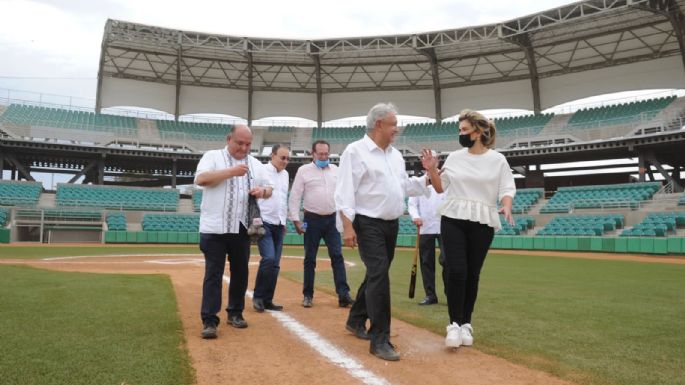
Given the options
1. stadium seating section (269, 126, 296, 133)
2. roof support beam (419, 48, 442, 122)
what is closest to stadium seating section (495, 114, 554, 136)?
roof support beam (419, 48, 442, 122)

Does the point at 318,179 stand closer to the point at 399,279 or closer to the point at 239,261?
the point at 239,261

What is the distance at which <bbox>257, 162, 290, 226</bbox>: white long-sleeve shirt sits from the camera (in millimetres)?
6568

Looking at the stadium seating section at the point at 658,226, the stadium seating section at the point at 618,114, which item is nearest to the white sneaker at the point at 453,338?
the stadium seating section at the point at 658,226

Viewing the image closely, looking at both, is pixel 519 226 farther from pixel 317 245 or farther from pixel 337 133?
pixel 317 245

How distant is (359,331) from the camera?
4.77m

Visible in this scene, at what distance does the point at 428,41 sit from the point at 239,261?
31.9 meters

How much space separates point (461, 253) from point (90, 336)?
3.32 m

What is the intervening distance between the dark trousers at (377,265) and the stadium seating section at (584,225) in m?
22.4

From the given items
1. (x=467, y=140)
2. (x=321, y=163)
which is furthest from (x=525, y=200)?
(x=467, y=140)

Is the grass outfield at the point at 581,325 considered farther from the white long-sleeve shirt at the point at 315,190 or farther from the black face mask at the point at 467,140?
the black face mask at the point at 467,140

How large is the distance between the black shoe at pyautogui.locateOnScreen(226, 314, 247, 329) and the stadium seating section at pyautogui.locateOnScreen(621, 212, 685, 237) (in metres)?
22.0

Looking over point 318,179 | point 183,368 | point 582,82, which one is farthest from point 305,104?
point 183,368

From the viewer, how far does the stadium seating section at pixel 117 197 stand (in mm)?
32594

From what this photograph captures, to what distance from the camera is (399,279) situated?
10.6 meters
